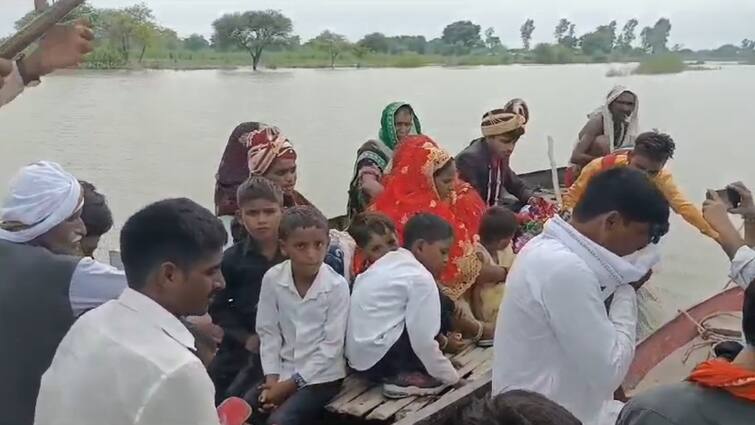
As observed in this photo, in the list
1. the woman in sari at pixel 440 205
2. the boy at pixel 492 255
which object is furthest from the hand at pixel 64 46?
the boy at pixel 492 255

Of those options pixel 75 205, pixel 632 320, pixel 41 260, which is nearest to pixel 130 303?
pixel 41 260

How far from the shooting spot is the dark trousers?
2.87m

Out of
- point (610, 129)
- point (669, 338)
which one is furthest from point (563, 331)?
point (610, 129)

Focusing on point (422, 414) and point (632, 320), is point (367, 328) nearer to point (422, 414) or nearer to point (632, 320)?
point (422, 414)

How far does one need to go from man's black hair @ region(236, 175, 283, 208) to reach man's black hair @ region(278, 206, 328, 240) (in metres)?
0.15

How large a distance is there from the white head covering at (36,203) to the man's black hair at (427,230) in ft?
4.61

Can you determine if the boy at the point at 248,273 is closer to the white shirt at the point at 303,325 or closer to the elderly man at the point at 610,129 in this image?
the white shirt at the point at 303,325

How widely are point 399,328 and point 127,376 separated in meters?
1.72

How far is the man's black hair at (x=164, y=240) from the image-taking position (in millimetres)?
1474

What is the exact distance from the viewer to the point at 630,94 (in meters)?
5.26

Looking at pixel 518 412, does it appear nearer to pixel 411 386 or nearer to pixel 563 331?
pixel 563 331

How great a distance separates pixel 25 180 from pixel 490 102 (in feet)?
62.3

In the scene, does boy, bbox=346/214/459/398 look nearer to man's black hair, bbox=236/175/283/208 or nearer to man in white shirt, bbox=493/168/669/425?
man's black hair, bbox=236/175/283/208

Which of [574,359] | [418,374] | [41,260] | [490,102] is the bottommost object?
[490,102]
